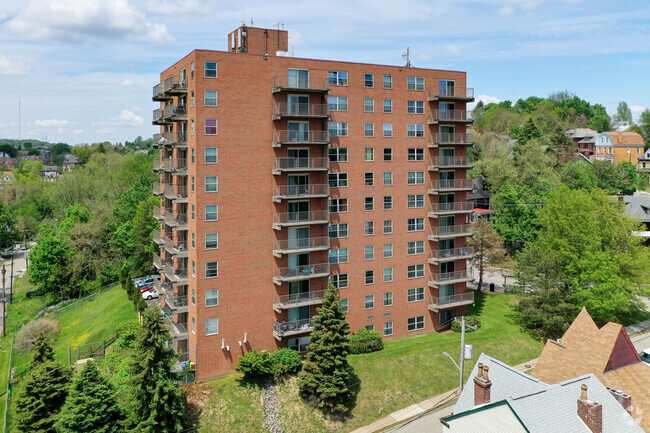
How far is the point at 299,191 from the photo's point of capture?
42.2m

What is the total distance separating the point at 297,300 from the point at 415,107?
22.4 m

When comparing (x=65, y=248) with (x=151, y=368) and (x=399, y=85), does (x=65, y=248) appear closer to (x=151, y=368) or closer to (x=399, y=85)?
(x=151, y=368)

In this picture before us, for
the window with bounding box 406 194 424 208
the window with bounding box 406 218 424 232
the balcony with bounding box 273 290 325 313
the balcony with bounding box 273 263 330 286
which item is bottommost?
the balcony with bounding box 273 290 325 313

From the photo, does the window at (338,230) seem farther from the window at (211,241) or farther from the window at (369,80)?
the window at (369,80)

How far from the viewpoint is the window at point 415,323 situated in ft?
159

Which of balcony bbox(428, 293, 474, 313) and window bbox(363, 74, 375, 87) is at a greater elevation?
window bbox(363, 74, 375, 87)

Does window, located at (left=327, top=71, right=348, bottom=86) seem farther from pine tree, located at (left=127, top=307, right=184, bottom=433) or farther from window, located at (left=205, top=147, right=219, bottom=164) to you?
pine tree, located at (left=127, top=307, right=184, bottom=433)

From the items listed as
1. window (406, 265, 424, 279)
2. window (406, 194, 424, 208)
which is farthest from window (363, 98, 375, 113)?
window (406, 265, 424, 279)


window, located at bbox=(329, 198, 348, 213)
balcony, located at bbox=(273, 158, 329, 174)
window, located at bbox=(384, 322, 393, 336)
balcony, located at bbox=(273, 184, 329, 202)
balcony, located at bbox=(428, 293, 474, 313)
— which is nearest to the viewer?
balcony, located at bbox=(273, 158, 329, 174)

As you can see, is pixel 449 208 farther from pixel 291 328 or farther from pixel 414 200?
pixel 291 328

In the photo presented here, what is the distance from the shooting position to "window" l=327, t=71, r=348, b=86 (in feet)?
142

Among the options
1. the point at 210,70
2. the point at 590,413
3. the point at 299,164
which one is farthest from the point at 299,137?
the point at 590,413

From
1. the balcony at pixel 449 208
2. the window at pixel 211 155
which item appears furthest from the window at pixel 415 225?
the window at pixel 211 155

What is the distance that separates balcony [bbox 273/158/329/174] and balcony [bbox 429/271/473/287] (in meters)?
17.0
